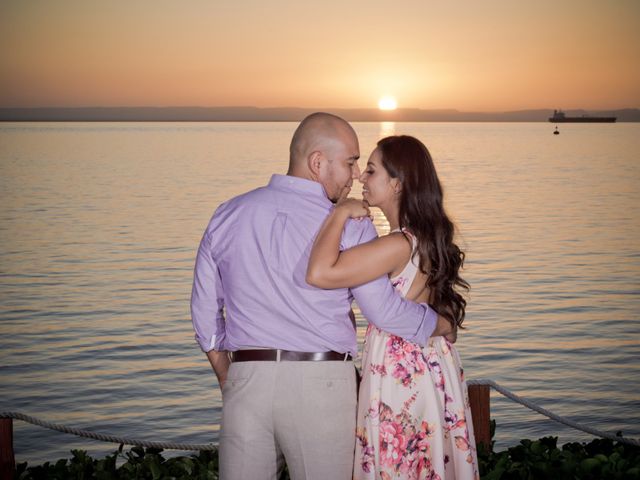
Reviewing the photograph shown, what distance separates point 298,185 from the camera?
3.70 m

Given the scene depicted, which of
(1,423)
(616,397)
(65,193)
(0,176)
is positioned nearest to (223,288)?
(1,423)

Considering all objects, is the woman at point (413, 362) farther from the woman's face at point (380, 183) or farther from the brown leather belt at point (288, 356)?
the brown leather belt at point (288, 356)

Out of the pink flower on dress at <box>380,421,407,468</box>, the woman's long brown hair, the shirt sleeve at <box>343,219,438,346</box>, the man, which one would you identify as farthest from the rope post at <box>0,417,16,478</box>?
the woman's long brown hair

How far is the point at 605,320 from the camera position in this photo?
47.4 ft

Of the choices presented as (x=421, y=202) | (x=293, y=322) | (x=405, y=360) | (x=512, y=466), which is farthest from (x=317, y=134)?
(x=512, y=466)

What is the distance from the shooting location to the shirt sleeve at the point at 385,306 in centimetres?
372

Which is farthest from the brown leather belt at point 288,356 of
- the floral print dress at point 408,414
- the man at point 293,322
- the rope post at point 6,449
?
the rope post at point 6,449

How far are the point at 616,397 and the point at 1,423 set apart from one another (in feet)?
26.0

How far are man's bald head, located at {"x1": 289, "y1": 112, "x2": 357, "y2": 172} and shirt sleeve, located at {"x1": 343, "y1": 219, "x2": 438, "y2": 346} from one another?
310 mm

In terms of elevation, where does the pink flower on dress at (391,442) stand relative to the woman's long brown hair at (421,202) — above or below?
below

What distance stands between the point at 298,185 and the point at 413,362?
2.90 feet

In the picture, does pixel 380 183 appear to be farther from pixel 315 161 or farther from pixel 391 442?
pixel 391 442

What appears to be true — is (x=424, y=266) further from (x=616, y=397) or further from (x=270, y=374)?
(x=616, y=397)

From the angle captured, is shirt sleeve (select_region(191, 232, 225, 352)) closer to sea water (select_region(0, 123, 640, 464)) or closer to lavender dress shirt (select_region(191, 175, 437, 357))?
lavender dress shirt (select_region(191, 175, 437, 357))
